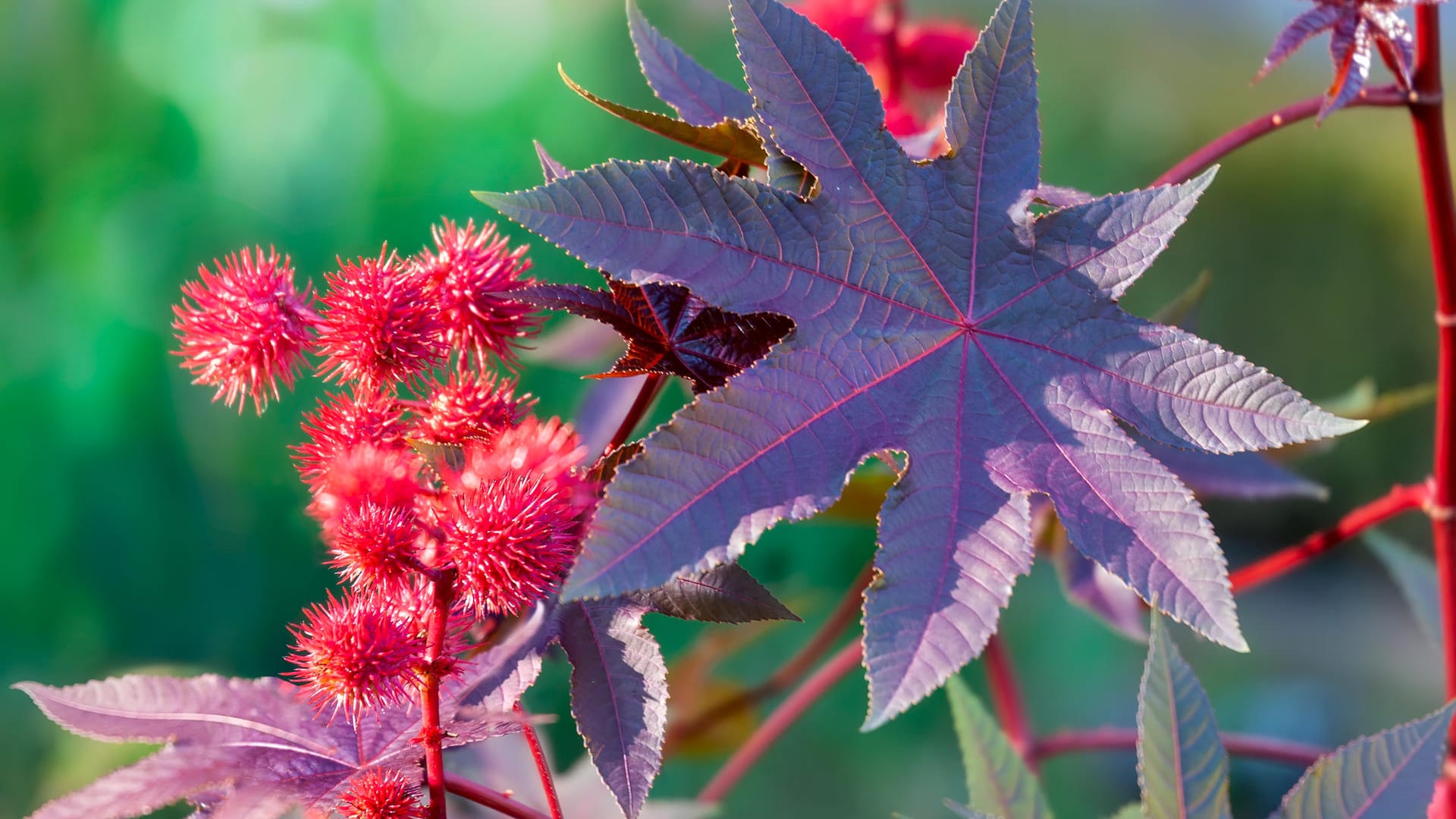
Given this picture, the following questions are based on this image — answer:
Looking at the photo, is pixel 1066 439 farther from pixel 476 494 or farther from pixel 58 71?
pixel 58 71

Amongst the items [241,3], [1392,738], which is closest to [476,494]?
[1392,738]

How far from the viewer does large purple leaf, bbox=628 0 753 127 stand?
1.56ft

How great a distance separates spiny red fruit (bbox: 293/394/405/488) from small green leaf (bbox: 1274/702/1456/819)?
0.39 metres

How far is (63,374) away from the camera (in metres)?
1.19

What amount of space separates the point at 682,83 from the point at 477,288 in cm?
17

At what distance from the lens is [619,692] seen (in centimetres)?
37

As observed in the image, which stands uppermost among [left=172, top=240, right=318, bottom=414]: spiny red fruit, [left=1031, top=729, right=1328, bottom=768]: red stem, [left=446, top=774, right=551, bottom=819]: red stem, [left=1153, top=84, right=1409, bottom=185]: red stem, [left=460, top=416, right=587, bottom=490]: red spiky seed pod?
[left=172, top=240, right=318, bottom=414]: spiny red fruit

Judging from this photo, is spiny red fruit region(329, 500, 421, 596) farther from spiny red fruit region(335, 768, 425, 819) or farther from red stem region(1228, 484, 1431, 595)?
red stem region(1228, 484, 1431, 595)

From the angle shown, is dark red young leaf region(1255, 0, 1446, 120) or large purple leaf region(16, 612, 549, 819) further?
dark red young leaf region(1255, 0, 1446, 120)

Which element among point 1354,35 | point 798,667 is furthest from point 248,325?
point 798,667

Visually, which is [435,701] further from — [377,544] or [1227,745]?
[1227,745]

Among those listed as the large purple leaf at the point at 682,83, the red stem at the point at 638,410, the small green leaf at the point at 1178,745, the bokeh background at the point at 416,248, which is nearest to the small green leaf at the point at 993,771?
the small green leaf at the point at 1178,745

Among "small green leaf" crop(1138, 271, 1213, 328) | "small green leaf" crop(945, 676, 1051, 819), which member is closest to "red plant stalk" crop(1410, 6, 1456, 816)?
"small green leaf" crop(1138, 271, 1213, 328)

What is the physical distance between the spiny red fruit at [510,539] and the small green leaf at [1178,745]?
24 cm
